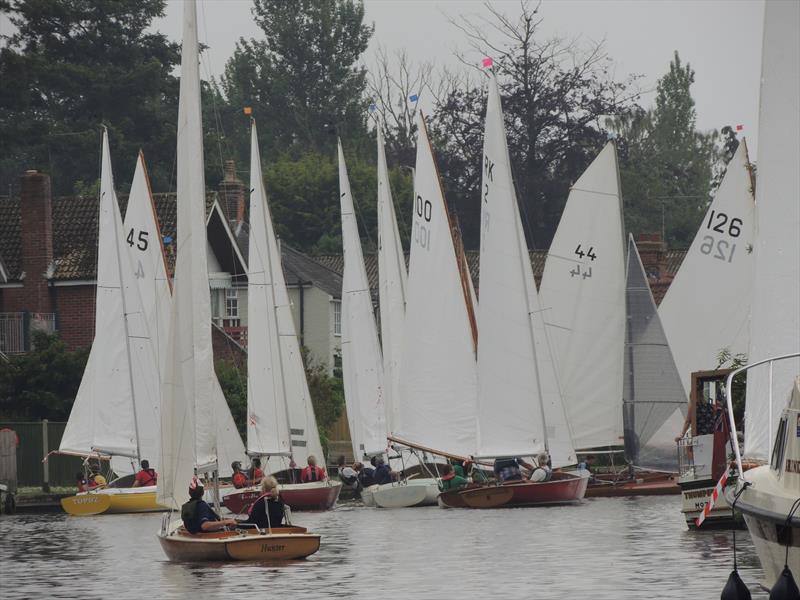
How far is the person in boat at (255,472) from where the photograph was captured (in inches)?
1869

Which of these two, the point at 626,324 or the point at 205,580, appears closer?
the point at 205,580

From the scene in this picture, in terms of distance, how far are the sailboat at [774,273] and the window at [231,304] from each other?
55105 mm

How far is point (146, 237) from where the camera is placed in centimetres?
5528

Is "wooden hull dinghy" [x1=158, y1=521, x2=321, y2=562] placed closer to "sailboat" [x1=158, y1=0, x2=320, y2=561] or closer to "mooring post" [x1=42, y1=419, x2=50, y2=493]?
"sailboat" [x1=158, y1=0, x2=320, y2=561]

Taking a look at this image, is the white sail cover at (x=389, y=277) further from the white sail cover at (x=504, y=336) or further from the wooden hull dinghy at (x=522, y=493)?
the wooden hull dinghy at (x=522, y=493)

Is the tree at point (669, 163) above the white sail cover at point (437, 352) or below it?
above

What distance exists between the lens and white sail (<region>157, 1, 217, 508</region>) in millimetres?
31922

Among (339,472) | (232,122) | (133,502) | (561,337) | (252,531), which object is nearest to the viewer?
(252,531)

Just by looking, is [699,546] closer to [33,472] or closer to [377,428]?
[377,428]

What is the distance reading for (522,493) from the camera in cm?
4503

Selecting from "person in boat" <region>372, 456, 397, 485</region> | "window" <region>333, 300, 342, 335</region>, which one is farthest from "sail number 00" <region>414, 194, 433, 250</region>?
"window" <region>333, 300, 342, 335</region>

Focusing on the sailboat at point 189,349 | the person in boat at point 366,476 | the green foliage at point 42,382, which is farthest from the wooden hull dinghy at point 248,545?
the green foliage at point 42,382

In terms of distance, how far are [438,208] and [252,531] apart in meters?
21.6

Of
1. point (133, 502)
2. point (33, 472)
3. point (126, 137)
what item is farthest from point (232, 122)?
point (133, 502)
